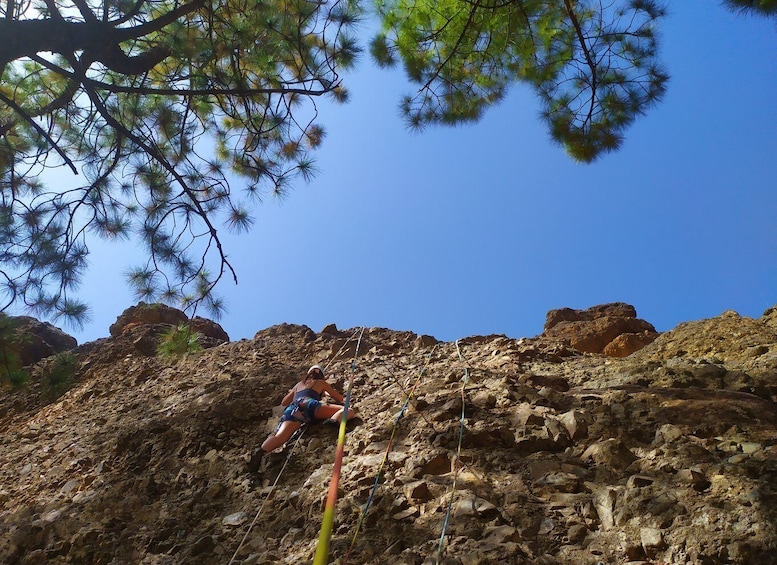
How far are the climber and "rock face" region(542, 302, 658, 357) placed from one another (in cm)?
372

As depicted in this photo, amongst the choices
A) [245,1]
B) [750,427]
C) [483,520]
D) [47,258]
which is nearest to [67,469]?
[47,258]

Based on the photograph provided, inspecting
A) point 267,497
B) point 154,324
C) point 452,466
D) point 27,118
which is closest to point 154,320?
point 154,324

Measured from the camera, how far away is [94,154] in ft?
16.5

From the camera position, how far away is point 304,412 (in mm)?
4199

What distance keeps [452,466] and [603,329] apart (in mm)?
4742

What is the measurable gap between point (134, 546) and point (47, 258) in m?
2.60

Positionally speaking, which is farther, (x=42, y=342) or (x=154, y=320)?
(x=154, y=320)

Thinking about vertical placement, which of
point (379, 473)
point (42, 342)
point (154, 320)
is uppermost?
point (154, 320)

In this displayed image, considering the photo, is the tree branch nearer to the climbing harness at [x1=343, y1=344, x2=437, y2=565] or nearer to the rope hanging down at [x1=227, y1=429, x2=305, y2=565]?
the rope hanging down at [x1=227, y1=429, x2=305, y2=565]

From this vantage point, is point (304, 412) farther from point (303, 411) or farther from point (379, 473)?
point (379, 473)

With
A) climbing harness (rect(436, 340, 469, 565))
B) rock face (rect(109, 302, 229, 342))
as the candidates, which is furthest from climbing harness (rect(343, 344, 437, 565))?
rock face (rect(109, 302, 229, 342))

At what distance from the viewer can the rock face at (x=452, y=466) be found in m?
2.32

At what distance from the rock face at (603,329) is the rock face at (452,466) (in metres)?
0.96

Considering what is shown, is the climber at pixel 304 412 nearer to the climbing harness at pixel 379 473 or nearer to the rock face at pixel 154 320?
the climbing harness at pixel 379 473
